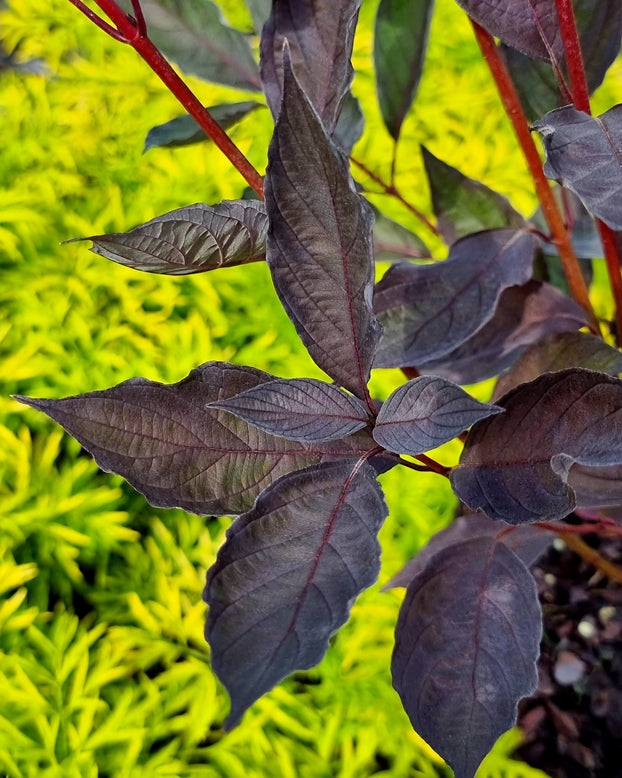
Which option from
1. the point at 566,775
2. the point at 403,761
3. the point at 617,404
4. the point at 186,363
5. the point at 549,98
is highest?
the point at 549,98

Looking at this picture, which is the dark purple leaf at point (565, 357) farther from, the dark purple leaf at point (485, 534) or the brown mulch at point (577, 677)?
the brown mulch at point (577, 677)

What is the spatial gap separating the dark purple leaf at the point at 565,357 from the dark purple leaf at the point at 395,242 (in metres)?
0.23

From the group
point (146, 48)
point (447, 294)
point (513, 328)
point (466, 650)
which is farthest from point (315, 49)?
point (466, 650)

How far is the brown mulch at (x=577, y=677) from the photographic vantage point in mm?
986

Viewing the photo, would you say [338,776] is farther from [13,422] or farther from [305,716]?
[13,422]

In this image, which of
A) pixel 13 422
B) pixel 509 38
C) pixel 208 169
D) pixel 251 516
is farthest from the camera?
pixel 208 169

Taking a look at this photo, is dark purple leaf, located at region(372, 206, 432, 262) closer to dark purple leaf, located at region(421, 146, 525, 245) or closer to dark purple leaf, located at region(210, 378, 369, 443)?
dark purple leaf, located at region(421, 146, 525, 245)

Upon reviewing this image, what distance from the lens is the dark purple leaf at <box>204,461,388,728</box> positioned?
371 mm

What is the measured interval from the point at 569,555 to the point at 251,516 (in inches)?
35.1

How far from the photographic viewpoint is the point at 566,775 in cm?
97

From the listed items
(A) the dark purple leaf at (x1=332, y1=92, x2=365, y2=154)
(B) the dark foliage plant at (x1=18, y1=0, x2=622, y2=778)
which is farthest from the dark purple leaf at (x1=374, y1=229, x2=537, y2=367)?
(A) the dark purple leaf at (x1=332, y1=92, x2=365, y2=154)

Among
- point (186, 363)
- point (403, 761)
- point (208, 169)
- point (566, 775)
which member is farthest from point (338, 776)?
point (208, 169)

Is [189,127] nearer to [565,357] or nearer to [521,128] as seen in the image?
[521,128]

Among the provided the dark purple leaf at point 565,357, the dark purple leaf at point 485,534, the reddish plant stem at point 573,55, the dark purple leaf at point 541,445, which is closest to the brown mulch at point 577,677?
the dark purple leaf at point 485,534
